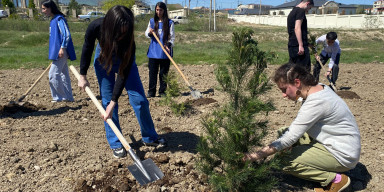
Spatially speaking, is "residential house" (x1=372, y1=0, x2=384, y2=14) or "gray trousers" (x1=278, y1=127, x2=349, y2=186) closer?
"gray trousers" (x1=278, y1=127, x2=349, y2=186)

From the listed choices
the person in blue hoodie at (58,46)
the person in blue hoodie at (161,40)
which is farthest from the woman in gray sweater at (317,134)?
the person in blue hoodie at (58,46)

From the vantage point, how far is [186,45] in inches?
682

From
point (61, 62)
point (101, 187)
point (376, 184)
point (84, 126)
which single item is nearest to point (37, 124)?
point (84, 126)

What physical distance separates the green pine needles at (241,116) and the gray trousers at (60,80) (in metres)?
3.60

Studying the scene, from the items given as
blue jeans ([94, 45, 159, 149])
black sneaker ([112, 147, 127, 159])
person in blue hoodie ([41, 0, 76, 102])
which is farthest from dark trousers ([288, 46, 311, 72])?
person in blue hoodie ([41, 0, 76, 102])

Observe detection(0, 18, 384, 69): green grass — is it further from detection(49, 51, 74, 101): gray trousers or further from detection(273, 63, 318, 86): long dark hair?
detection(273, 63, 318, 86): long dark hair

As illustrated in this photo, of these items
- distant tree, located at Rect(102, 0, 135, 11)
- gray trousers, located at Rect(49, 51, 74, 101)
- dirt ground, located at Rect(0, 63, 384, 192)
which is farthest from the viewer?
distant tree, located at Rect(102, 0, 135, 11)

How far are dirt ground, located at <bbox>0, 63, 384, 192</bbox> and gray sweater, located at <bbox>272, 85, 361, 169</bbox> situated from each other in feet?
1.06

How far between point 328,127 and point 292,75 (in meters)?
0.55

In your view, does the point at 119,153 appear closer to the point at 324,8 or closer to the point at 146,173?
the point at 146,173

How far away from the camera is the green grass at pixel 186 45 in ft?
35.2

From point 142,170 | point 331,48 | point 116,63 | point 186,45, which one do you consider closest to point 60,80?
point 116,63

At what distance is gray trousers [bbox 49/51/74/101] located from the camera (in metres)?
5.29

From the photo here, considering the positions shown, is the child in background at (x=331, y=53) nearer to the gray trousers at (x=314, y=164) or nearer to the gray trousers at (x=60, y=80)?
the gray trousers at (x=314, y=164)
